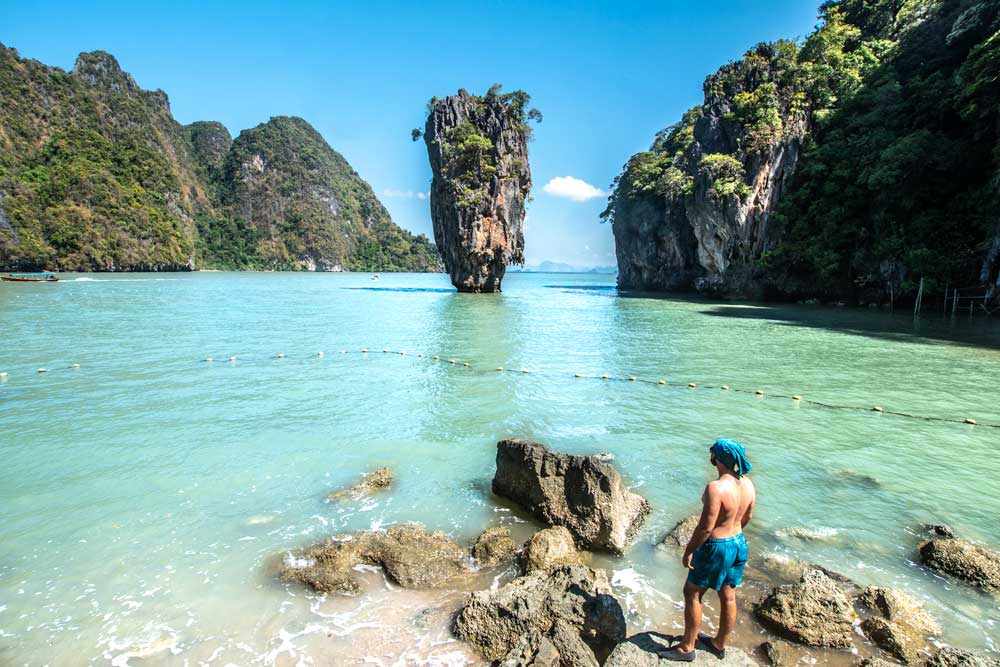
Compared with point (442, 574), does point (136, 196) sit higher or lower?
higher

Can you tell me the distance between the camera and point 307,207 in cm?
16388

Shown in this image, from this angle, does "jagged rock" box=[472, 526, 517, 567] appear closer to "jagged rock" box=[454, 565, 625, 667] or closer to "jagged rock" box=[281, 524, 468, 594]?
"jagged rock" box=[281, 524, 468, 594]

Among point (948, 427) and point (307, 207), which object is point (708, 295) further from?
point (307, 207)

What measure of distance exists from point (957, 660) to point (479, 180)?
164ft

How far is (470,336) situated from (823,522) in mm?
18113

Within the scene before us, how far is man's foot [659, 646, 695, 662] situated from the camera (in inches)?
147

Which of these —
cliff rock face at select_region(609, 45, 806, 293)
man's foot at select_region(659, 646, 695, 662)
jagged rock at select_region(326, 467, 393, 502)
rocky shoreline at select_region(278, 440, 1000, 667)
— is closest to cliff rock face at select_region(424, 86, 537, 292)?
cliff rock face at select_region(609, 45, 806, 293)

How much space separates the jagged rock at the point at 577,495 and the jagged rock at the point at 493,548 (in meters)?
0.68

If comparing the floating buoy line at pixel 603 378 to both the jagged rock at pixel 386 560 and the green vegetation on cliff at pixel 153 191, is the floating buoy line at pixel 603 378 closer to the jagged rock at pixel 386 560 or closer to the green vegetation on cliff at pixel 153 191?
the jagged rock at pixel 386 560

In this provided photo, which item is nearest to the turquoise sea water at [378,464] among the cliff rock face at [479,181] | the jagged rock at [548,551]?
the jagged rock at [548,551]

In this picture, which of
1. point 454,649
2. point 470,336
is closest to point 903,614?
point 454,649

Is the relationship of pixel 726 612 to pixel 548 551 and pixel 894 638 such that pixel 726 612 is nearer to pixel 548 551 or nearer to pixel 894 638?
pixel 894 638

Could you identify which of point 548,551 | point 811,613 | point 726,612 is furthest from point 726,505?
point 548,551

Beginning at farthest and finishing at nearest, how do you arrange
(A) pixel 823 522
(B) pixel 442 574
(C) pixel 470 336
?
(C) pixel 470 336, (A) pixel 823 522, (B) pixel 442 574
